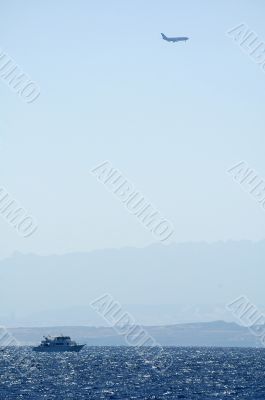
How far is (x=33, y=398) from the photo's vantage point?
122 meters

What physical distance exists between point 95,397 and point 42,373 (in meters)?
68.7

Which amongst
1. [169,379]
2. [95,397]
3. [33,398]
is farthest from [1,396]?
[169,379]

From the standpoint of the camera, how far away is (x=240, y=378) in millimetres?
171500

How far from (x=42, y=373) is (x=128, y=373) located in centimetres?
1975

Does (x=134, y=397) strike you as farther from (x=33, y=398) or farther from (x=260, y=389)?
(x=260, y=389)

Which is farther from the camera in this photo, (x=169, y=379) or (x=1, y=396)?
(x=169, y=379)

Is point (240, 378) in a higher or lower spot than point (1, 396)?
lower

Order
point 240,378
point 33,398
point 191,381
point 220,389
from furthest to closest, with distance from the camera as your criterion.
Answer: point 240,378 → point 191,381 → point 220,389 → point 33,398

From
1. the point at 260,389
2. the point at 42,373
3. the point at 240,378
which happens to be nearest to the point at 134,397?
the point at 260,389

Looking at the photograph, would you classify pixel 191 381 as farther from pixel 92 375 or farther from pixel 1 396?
pixel 1 396

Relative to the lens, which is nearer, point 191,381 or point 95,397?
point 95,397

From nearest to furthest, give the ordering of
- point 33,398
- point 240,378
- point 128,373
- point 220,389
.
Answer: point 33,398 < point 220,389 < point 240,378 < point 128,373

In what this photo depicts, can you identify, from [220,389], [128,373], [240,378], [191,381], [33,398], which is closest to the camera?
[33,398]

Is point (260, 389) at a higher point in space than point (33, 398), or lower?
lower
